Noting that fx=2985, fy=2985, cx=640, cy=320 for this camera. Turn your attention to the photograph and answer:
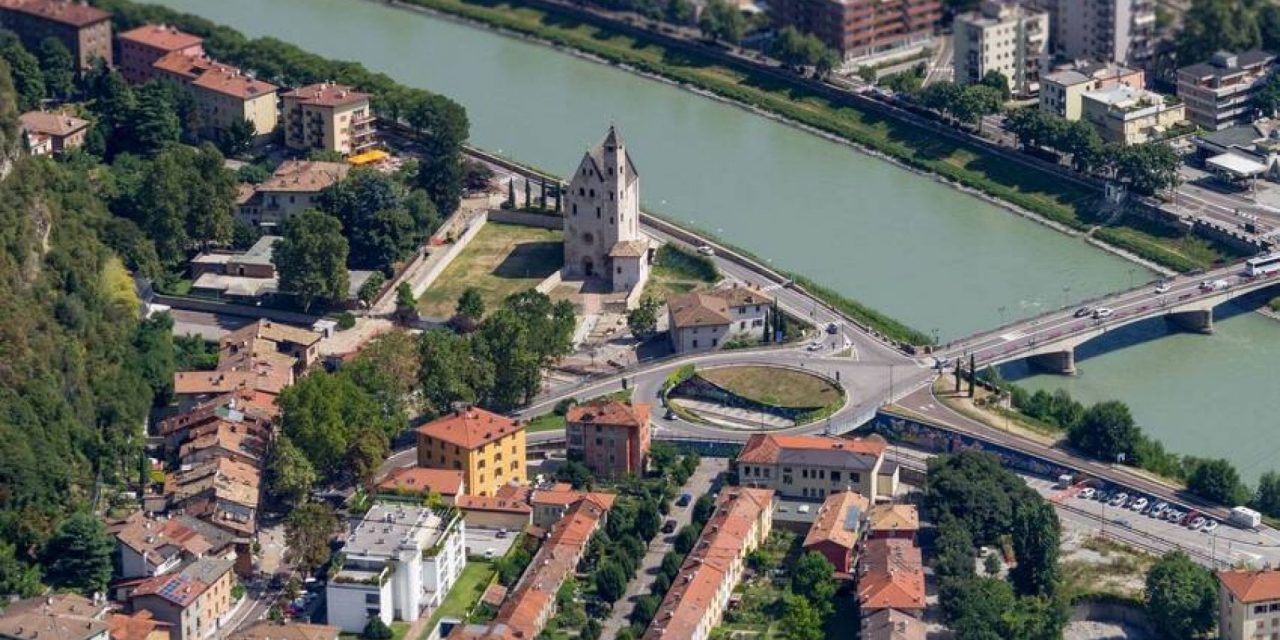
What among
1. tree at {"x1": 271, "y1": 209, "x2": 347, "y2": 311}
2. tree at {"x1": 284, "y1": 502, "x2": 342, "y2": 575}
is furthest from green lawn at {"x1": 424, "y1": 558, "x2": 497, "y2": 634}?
tree at {"x1": 271, "y1": 209, "x2": 347, "y2": 311}

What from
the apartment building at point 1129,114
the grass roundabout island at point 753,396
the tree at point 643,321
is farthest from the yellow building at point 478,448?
the apartment building at point 1129,114

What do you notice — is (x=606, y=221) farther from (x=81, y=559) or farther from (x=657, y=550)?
(x=81, y=559)

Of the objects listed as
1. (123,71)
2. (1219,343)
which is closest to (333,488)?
(1219,343)

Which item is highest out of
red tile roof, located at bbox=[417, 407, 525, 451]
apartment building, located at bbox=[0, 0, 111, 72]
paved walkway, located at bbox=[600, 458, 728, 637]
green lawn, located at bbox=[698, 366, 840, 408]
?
apartment building, located at bbox=[0, 0, 111, 72]

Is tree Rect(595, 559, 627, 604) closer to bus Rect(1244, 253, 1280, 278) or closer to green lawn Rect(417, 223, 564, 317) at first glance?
green lawn Rect(417, 223, 564, 317)

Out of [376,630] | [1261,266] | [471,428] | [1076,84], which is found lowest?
[376,630]

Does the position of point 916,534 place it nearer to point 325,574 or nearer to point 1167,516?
point 1167,516

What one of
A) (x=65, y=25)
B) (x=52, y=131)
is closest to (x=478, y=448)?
(x=52, y=131)
